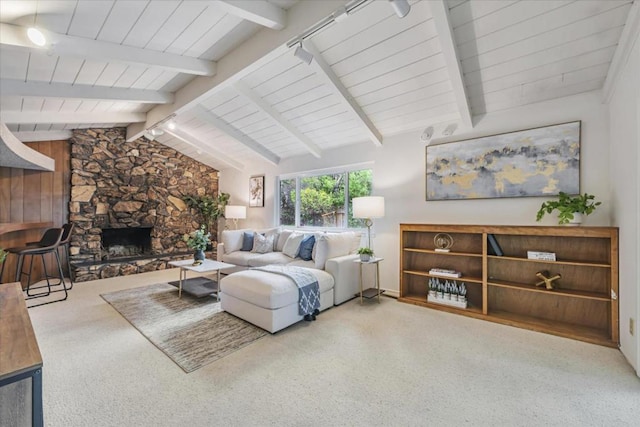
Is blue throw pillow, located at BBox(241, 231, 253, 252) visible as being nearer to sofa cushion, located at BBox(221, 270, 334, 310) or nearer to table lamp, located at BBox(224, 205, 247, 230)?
table lamp, located at BBox(224, 205, 247, 230)

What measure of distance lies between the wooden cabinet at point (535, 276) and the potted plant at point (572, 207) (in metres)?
0.11

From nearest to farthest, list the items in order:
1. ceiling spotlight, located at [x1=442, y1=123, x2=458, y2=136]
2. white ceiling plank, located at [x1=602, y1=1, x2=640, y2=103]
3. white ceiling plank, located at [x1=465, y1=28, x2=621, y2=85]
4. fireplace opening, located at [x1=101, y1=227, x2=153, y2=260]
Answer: white ceiling plank, located at [x1=602, y1=1, x2=640, y2=103], white ceiling plank, located at [x1=465, y1=28, x2=621, y2=85], ceiling spotlight, located at [x1=442, y1=123, x2=458, y2=136], fireplace opening, located at [x1=101, y1=227, x2=153, y2=260]

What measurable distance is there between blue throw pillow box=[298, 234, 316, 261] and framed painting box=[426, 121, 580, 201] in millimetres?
1773

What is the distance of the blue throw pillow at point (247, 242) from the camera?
5320mm

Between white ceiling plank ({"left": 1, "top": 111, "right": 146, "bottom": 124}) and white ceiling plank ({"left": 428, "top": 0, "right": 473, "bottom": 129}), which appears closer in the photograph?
white ceiling plank ({"left": 428, "top": 0, "right": 473, "bottom": 129})

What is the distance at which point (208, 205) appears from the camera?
22.2ft

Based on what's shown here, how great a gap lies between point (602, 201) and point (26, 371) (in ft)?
13.8

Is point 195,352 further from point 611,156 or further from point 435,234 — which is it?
point 611,156

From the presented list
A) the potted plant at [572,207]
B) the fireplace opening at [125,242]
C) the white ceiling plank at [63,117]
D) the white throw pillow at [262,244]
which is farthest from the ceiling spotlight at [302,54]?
the fireplace opening at [125,242]

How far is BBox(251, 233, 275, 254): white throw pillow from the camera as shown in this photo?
16.5 feet

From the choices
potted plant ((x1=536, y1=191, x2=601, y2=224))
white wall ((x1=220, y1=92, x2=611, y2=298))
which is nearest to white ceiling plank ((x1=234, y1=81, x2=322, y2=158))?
white wall ((x1=220, y1=92, x2=611, y2=298))

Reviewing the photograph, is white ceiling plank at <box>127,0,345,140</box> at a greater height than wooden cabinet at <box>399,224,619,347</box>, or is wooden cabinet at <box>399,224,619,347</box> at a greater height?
white ceiling plank at <box>127,0,345,140</box>

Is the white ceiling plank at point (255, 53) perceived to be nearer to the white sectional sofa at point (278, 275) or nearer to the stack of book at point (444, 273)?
the white sectional sofa at point (278, 275)

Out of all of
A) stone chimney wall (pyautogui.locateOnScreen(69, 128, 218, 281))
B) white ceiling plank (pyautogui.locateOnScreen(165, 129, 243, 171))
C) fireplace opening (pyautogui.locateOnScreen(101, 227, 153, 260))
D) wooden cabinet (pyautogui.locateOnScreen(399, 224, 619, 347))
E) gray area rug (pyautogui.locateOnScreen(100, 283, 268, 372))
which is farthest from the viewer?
fireplace opening (pyautogui.locateOnScreen(101, 227, 153, 260))
